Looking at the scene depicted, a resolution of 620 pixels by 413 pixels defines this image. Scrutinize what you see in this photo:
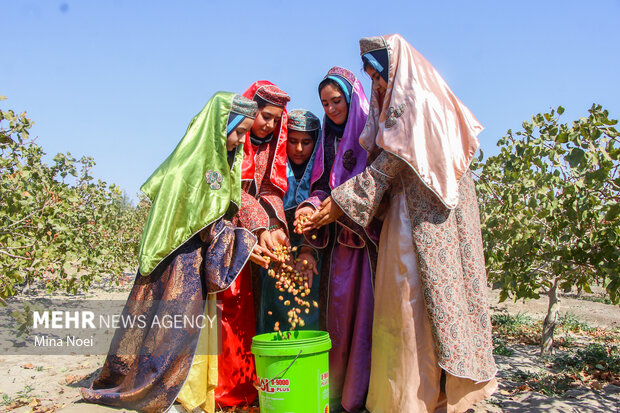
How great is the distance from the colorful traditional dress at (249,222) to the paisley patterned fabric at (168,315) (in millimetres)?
269

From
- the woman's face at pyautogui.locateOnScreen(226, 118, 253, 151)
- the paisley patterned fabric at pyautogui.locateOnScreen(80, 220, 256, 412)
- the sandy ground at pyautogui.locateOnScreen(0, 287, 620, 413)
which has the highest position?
the woman's face at pyautogui.locateOnScreen(226, 118, 253, 151)

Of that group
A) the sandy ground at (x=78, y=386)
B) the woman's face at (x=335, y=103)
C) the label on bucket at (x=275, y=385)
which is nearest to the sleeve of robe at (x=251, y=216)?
the woman's face at (x=335, y=103)

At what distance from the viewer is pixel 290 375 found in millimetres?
2777

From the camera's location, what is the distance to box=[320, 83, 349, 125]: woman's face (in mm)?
3506

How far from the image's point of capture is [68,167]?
23.0 ft

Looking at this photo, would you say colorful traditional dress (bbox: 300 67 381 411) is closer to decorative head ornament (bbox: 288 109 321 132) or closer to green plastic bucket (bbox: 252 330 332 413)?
decorative head ornament (bbox: 288 109 321 132)

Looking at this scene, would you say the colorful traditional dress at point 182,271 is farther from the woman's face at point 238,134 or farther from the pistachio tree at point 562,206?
the pistachio tree at point 562,206

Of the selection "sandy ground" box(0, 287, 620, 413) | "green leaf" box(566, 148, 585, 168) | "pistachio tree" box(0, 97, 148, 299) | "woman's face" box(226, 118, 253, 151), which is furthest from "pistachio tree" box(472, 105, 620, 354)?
"pistachio tree" box(0, 97, 148, 299)

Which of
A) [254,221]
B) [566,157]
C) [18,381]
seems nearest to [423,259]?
[254,221]

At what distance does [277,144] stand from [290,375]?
1.66 meters

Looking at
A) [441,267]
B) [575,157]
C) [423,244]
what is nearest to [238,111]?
[423,244]

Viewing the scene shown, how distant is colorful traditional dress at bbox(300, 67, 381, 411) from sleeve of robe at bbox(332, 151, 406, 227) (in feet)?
0.59

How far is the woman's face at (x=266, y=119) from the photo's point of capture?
140 inches

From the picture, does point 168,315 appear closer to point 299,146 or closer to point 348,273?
point 348,273
